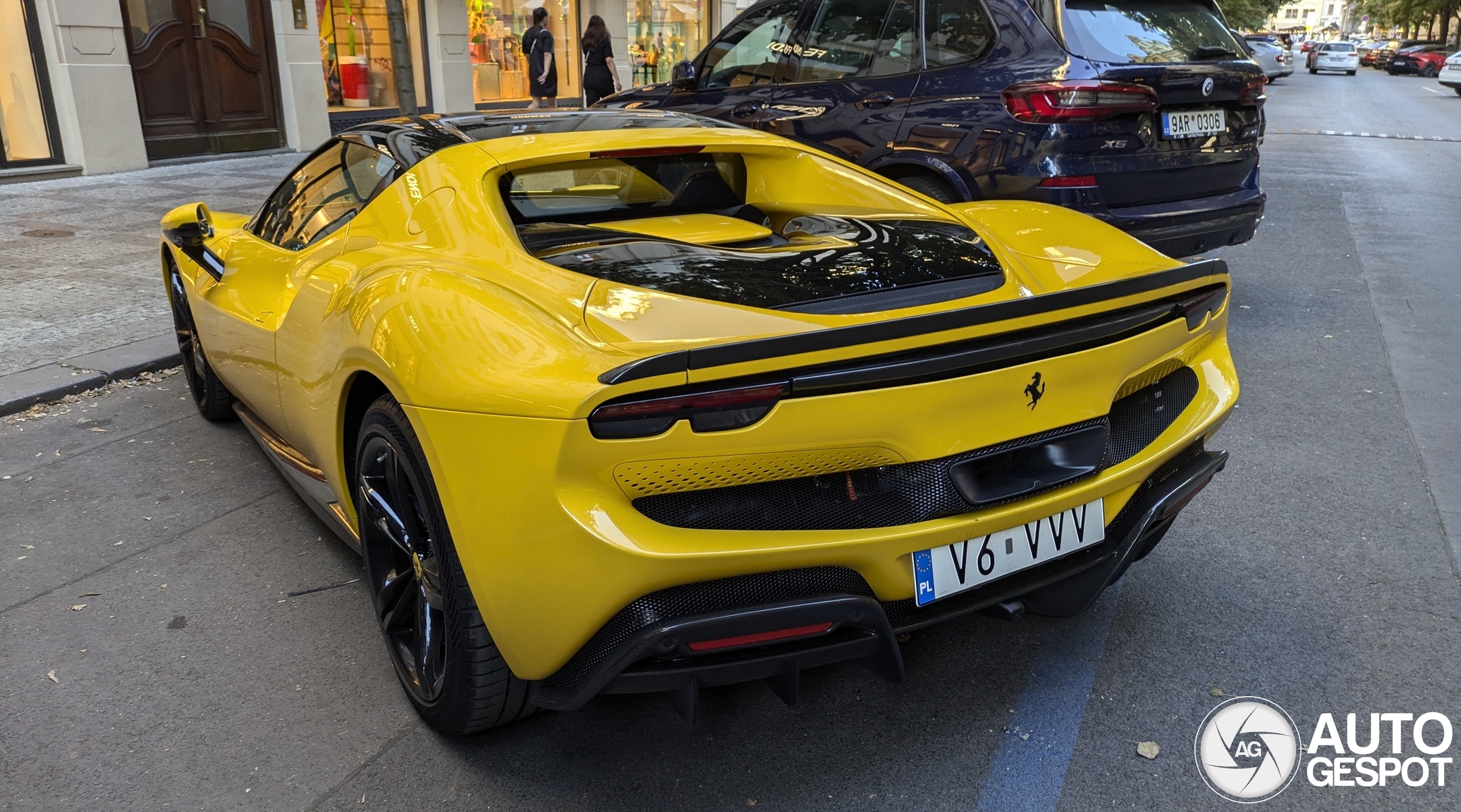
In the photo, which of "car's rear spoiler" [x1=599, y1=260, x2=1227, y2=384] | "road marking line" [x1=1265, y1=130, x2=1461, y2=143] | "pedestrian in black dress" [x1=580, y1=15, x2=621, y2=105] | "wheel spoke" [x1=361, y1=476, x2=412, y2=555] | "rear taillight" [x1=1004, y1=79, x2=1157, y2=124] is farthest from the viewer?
"road marking line" [x1=1265, y1=130, x2=1461, y2=143]

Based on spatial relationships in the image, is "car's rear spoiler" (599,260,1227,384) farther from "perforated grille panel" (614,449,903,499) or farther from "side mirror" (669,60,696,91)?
"side mirror" (669,60,696,91)

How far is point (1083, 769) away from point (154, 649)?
7.82 feet

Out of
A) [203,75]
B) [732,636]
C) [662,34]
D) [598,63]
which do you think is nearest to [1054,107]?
[732,636]

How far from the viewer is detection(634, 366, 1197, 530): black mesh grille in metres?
2.00

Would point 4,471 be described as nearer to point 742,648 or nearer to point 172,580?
point 172,580

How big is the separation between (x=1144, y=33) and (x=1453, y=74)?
116 feet

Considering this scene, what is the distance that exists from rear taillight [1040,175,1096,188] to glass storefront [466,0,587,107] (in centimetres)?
1199

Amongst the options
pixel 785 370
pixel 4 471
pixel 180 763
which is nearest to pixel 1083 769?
pixel 785 370

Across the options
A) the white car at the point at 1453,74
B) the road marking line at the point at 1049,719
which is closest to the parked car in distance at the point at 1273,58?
the white car at the point at 1453,74

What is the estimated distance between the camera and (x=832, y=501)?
2.09 meters

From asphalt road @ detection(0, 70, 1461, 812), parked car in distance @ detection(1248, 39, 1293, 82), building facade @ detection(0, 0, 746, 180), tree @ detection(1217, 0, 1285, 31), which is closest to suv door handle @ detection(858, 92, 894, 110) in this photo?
asphalt road @ detection(0, 70, 1461, 812)

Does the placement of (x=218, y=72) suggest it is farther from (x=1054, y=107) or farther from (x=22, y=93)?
(x=1054, y=107)

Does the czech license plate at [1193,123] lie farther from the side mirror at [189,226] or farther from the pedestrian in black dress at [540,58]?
the pedestrian in black dress at [540,58]

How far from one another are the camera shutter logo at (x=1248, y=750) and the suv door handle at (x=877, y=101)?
13.1 ft
